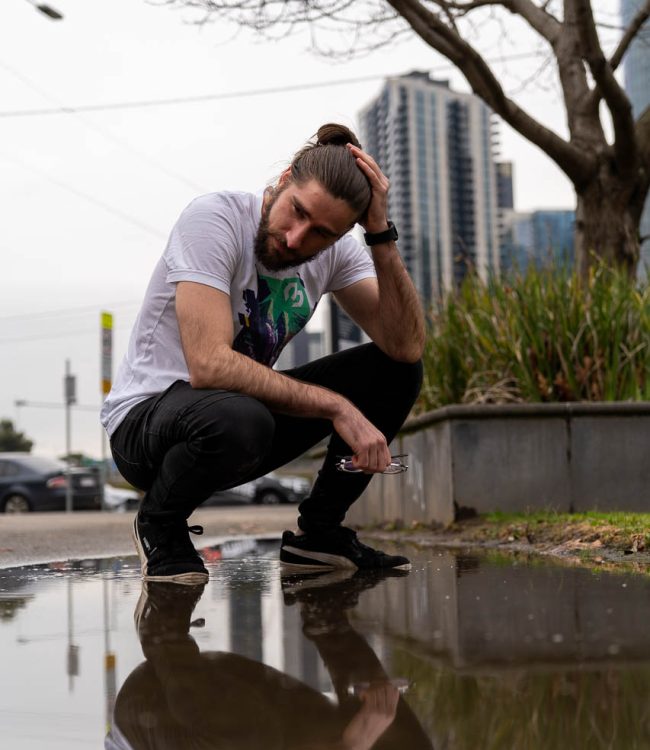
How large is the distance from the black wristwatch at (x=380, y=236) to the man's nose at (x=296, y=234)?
1.10ft

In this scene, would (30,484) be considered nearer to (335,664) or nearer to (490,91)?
(490,91)

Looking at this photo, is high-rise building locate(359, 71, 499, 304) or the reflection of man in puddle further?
high-rise building locate(359, 71, 499, 304)

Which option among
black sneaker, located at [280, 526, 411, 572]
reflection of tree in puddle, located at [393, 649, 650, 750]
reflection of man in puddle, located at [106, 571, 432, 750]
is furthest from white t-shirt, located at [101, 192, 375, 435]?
reflection of tree in puddle, located at [393, 649, 650, 750]

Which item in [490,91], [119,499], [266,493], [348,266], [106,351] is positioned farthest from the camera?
[266,493]

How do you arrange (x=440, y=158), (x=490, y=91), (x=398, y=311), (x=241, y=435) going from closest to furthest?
(x=241, y=435)
(x=398, y=311)
(x=490, y=91)
(x=440, y=158)

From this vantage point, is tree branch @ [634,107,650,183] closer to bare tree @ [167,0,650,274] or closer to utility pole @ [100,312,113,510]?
bare tree @ [167,0,650,274]

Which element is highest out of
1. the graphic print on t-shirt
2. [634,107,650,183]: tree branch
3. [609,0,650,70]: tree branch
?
[609,0,650,70]: tree branch

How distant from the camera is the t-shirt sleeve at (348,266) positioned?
11.7 ft

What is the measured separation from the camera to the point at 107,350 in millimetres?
15758

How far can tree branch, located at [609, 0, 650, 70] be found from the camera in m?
7.29

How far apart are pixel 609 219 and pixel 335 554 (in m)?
4.18

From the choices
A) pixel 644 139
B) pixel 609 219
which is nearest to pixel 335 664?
pixel 609 219

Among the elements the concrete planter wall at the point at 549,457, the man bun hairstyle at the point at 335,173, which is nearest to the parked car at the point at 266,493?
the concrete planter wall at the point at 549,457

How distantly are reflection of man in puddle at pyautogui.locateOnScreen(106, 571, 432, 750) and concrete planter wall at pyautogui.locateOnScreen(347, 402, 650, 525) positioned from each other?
2.88 meters
